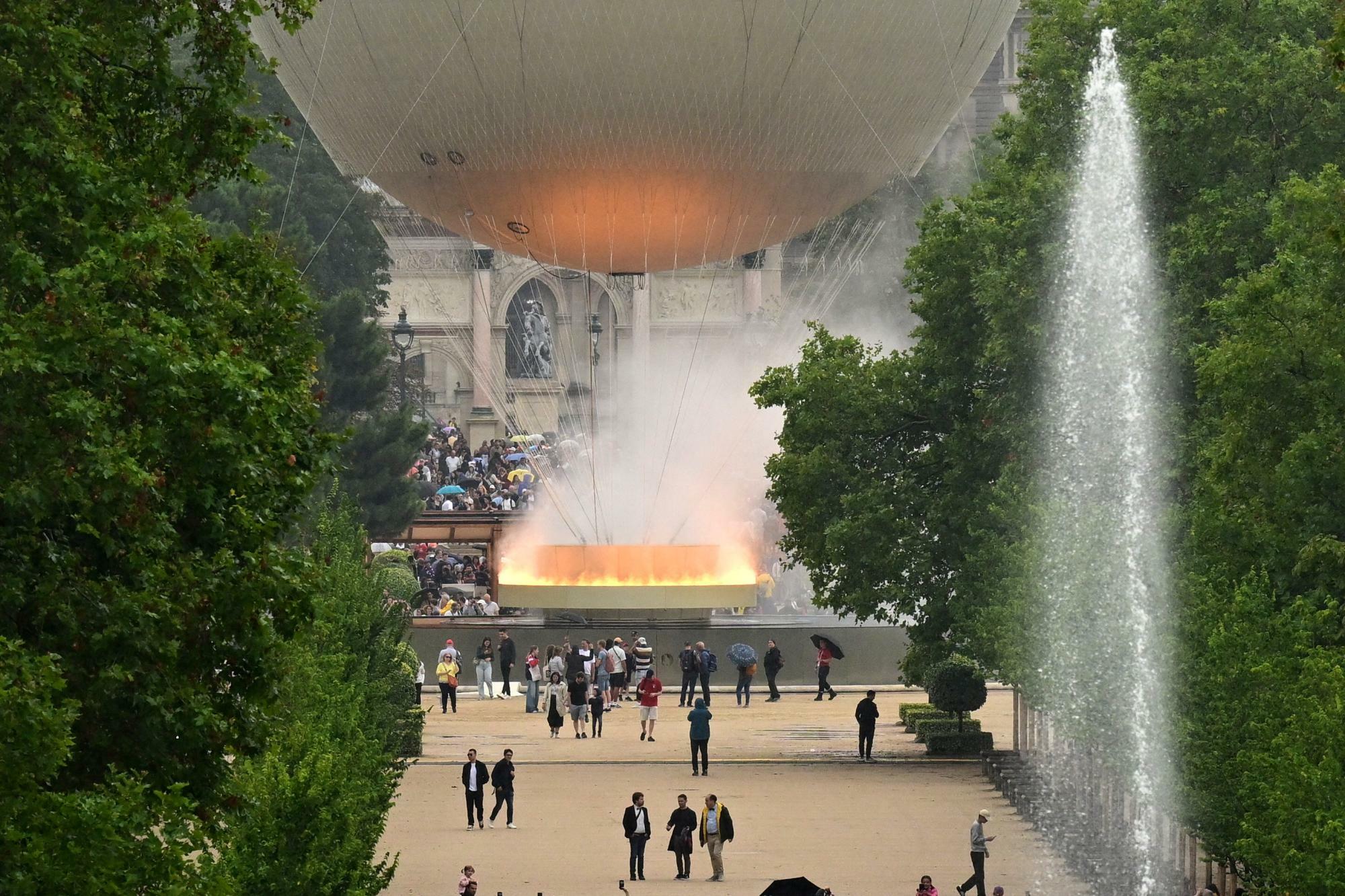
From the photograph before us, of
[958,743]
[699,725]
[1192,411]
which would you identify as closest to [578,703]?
[699,725]

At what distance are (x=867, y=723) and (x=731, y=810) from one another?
526cm

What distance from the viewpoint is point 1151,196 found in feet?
105

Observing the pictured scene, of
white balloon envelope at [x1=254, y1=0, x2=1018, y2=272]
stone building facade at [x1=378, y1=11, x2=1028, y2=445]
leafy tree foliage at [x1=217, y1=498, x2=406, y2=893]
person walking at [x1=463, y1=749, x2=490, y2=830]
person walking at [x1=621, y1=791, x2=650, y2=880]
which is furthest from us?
stone building facade at [x1=378, y1=11, x2=1028, y2=445]

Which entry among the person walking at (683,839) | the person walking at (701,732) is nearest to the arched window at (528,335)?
the person walking at (701,732)

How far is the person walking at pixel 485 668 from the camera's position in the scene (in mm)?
44875

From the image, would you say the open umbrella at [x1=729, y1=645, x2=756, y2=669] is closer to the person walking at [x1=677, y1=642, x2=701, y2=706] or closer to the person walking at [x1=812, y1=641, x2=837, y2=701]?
the person walking at [x1=677, y1=642, x2=701, y2=706]

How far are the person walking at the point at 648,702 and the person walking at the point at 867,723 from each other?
3728mm

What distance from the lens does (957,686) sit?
3525cm

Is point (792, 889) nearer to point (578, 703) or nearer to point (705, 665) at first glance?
point (578, 703)

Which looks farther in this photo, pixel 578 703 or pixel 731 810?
pixel 578 703

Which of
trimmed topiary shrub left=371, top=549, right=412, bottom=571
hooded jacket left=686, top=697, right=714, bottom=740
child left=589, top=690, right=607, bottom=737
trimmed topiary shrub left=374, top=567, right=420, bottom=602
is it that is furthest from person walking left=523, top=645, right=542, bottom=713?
hooded jacket left=686, top=697, right=714, bottom=740

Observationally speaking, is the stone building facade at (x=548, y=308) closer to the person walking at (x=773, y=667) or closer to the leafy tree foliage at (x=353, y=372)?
the leafy tree foliage at (x=353, y=372)

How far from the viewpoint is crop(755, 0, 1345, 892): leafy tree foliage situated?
2039 cm

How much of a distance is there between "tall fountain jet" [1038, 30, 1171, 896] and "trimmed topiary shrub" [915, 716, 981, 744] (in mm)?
4158
